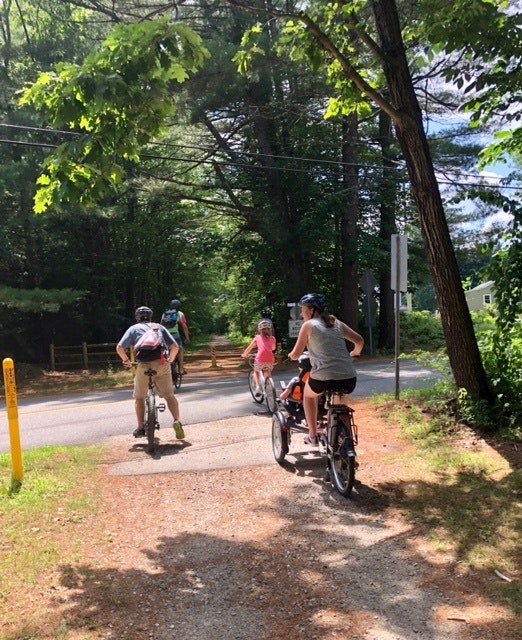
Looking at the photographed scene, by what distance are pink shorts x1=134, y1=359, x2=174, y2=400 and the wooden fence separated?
16.4 metres

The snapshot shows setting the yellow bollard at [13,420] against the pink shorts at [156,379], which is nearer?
the yellow bollard at [13,420]

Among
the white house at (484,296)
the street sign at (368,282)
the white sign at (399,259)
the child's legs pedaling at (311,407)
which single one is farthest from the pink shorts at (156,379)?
the street sign at (368,282)

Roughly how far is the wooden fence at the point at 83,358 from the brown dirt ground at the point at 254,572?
18.5 m

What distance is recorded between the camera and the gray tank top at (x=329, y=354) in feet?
18.0

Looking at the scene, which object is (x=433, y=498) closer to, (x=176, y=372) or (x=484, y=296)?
(x=176, y=372)

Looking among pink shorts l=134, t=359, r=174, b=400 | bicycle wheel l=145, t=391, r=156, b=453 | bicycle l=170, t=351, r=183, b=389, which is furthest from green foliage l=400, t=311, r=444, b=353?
bicycle wheel l=145, t=391, r=156, b=453

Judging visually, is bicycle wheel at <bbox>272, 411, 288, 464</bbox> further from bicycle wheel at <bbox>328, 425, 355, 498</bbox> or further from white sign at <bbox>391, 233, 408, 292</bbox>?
white sign at <bbox>391, 233, 408, 292</bbox>

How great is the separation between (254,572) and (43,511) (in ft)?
7.48

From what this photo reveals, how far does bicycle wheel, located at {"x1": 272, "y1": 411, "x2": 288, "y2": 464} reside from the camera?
625cm

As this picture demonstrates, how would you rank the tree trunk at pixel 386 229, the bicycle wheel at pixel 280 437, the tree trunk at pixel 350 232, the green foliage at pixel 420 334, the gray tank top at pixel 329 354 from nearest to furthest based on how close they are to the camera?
the gray tank top at pixel 329 354 → the bicycle wheel at pixel 280 437 → the tree trunk at pixel 350 232 → the tree trunk at pixel 386 229 → the green foliage at pixel 420 334

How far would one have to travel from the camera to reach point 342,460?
538 cm

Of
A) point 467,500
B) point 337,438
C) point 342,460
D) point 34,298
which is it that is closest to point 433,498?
point 467,500

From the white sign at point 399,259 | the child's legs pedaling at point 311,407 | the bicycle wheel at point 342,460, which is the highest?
the white sign at point 399,259

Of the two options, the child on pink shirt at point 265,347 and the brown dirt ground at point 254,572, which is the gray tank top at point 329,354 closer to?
the brown dirt ground at point 254,572
